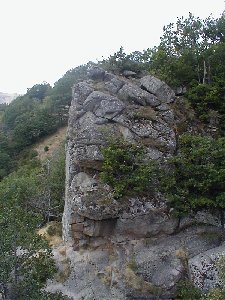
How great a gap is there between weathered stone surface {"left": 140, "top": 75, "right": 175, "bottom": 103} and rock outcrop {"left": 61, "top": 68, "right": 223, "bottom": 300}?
59.1 inches

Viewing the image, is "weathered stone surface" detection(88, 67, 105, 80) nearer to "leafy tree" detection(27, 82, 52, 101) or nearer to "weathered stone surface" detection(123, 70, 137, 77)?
"weathered stone surface" detection(123, 70, 137, 77)

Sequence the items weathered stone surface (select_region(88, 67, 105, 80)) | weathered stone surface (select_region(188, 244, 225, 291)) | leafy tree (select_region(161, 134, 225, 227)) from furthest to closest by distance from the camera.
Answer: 1. weathered stone surface (select_region(88, 67, 105, 80))
2. leafy tree (select_region(161, 134, 225, 227))
3. weathered stone surface (select_region(188, 244, 225, 291))

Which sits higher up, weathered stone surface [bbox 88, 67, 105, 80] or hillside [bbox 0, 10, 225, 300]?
weathered stone surface [bbox 88, 67, 105, 80]

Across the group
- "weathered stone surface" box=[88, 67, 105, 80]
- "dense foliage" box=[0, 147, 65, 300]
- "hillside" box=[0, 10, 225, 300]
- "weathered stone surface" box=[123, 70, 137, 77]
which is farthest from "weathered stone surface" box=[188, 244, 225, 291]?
"weathered stone surface" box=[123, 70, 137, 77]

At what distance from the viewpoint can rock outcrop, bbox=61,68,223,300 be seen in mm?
21266

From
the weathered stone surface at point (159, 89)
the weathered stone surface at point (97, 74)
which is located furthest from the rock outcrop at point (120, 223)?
the weathered stone surface at point (97, 74)

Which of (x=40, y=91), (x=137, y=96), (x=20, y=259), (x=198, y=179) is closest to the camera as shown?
(x=20, y=259)

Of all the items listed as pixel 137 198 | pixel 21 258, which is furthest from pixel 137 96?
pixel 21 258

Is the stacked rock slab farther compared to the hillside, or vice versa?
the stacked rock slab

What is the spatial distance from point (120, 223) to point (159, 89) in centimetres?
1067

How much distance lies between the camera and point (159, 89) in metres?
27.9

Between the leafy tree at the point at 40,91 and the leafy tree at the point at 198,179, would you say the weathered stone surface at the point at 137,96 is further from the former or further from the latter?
the leafy tree at the point at 40,91

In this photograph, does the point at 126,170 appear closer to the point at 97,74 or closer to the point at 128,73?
the point at 97,74

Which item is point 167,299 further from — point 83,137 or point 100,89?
point 100,89
